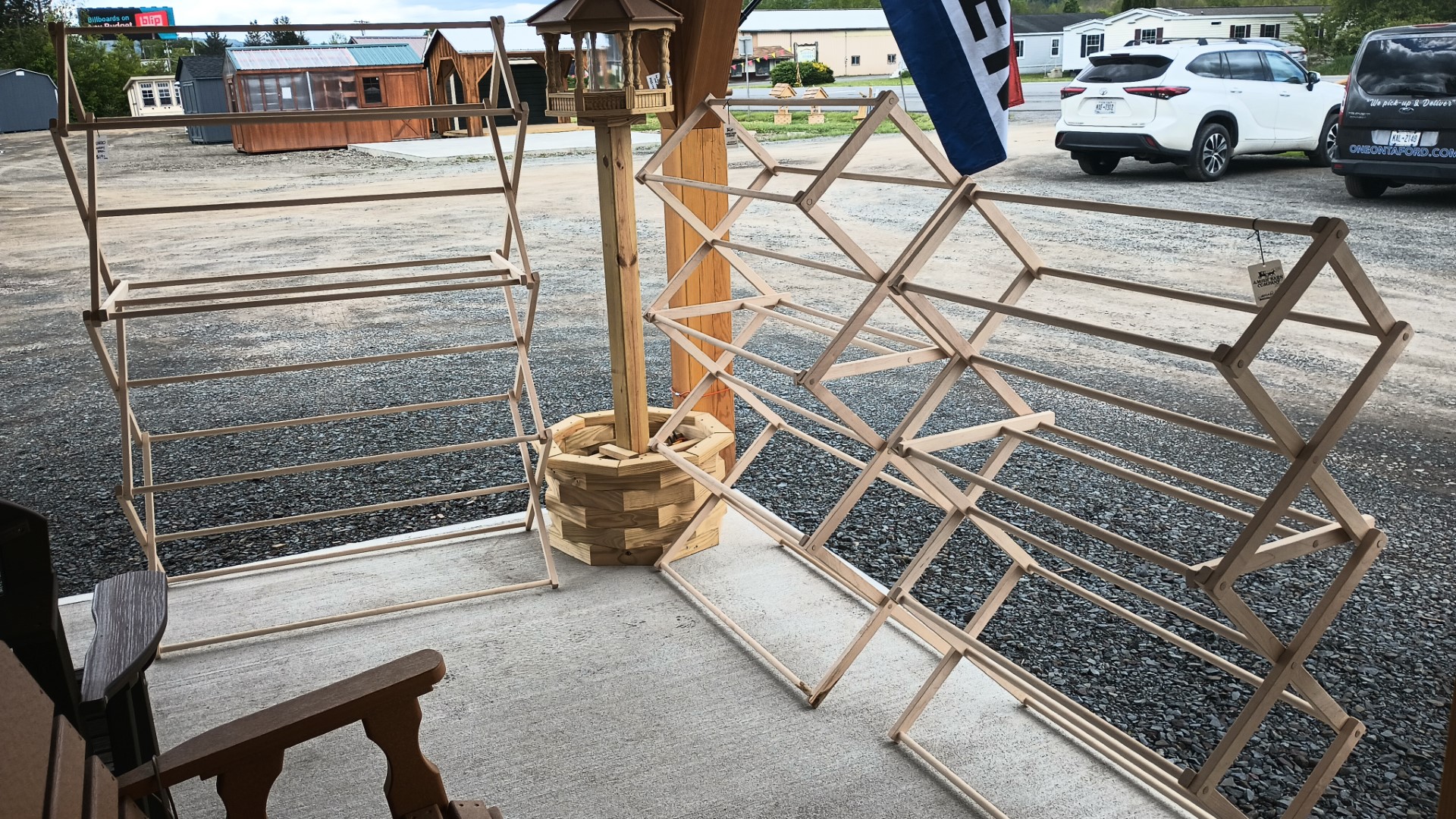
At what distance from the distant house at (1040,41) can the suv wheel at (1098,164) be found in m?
18.9

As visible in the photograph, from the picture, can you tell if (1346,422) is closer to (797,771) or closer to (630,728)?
(797,771)

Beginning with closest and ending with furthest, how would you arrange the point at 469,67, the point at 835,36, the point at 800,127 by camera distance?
1. the point at 469,67
2. the point at 800,127
3. the point at 835,36

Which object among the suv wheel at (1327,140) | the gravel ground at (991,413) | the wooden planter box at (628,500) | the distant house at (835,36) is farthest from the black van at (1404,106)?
the distant house at (835,36)

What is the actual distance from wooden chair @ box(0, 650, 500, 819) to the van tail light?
874cm

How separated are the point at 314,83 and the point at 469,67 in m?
2.74

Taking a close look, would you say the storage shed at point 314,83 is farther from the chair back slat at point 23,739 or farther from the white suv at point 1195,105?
the chair back slat at point 23,739

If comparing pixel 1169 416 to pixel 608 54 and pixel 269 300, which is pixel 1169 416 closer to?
pixel 608 54

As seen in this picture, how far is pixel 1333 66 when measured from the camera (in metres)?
10.7

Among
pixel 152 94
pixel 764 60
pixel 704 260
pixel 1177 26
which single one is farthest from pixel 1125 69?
pixel 152 94

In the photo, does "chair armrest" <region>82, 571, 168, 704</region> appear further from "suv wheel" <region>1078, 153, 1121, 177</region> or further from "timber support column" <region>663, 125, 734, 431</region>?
"suv wheel" <region>1078, 153, 1121, 177</region>

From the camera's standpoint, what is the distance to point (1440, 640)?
2.65 m

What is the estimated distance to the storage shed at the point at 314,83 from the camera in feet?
51.2

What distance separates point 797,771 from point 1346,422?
4.17ft

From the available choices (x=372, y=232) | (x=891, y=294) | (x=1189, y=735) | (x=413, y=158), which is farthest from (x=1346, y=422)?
(x=413, y=158)
